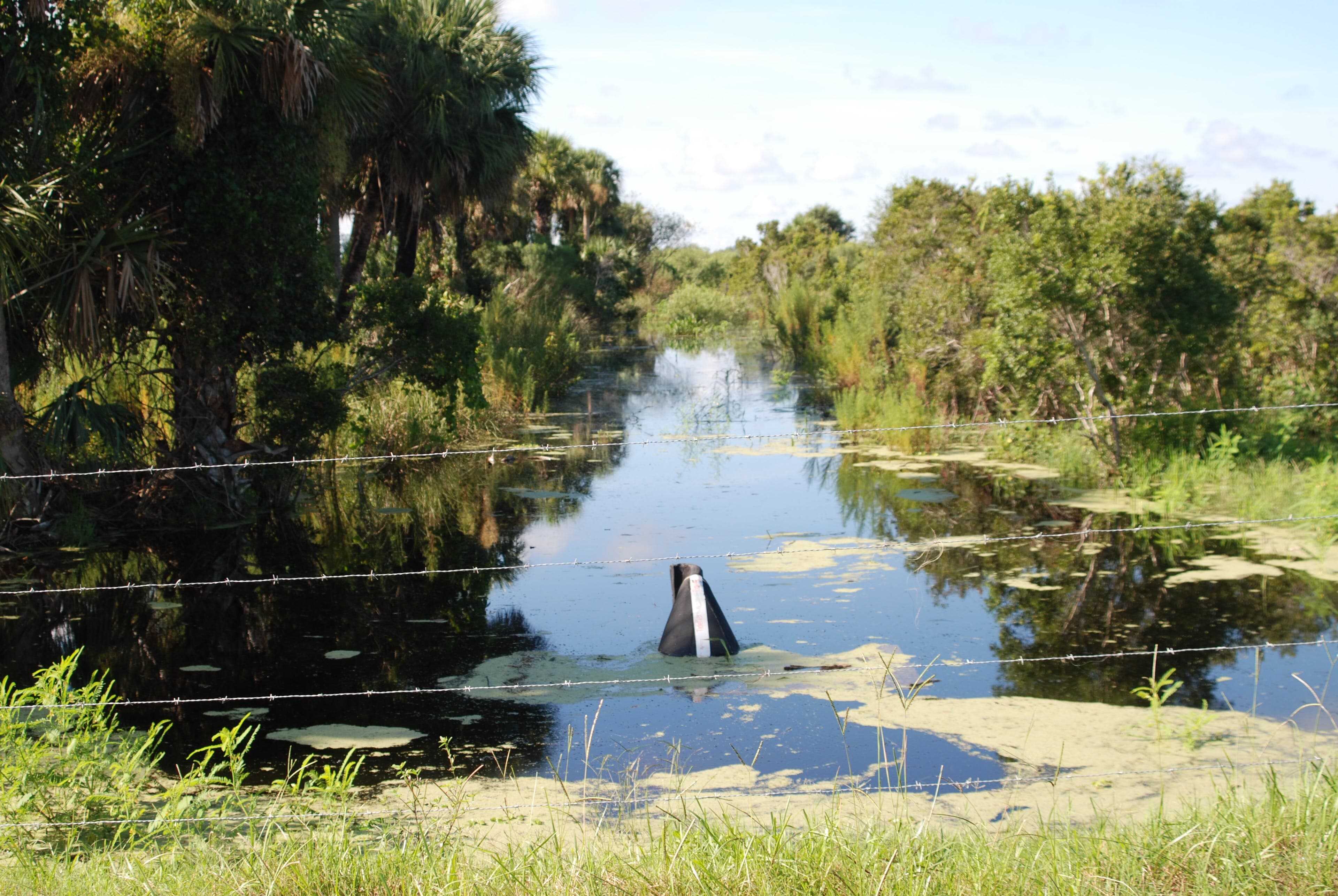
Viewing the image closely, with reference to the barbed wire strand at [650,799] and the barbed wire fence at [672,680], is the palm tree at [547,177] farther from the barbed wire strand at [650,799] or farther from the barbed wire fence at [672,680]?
the barbed wire strand at [650,799]

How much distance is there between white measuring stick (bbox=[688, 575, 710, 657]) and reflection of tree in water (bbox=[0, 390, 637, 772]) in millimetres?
976

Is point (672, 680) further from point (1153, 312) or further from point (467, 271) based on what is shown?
point (467, 271)

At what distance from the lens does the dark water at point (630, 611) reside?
5.36m

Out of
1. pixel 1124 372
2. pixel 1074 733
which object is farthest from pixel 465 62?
pixel 1074 733

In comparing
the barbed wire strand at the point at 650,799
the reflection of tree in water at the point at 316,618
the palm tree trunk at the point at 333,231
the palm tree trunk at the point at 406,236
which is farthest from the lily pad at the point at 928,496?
the palm tree trunk at the point at 406,236

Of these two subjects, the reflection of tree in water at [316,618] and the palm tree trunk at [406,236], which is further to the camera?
the palm tree trunk at [406,236]

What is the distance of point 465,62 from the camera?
1705 centimetres

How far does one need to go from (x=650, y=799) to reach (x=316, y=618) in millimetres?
4420

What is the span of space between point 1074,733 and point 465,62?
14.9 metres

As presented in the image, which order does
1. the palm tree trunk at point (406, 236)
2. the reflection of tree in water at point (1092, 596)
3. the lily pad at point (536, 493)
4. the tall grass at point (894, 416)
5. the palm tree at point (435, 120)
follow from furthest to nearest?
the palm tree trunk at point (406, 236)
the palm tree at point (435, 120)
the tall grass at point (894, 416)
the lily pad at point (536, 493)
the reflection of tree in water at point (1092, 596)

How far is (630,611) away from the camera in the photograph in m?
7.40

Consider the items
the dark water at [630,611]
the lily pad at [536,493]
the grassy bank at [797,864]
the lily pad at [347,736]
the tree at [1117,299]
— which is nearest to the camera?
the grassy bank at [797,864]

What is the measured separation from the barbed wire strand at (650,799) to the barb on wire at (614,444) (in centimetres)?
156

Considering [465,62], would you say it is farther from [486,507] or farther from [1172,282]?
[1172,282]
